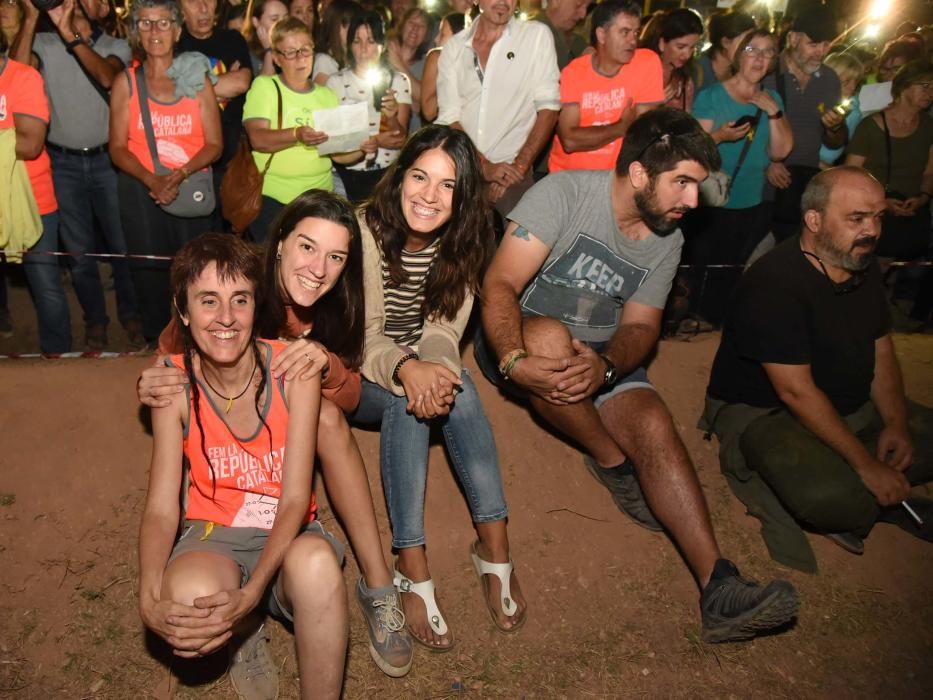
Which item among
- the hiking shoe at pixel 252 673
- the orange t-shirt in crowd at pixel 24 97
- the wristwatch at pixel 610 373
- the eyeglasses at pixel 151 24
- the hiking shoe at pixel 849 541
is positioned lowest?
the hiking shoe at pixel 252 673

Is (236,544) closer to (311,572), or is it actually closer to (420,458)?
(311,572)

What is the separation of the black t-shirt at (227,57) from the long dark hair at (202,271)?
2.27m

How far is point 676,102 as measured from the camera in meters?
4.67

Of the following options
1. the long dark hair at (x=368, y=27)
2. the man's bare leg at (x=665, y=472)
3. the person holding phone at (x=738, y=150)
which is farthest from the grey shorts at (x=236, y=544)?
the person holding phone at (x=738, y=150)

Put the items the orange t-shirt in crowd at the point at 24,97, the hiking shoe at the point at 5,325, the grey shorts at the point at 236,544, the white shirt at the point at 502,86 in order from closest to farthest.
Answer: the grey shorts at the point at 236,544 → the orange t-shirt in crowd at the point at 24,97 → the white shirt at the point at 502,86 → the hiking shoe at the point at 5,325

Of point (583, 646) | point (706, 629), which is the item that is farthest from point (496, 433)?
point (706, 629)

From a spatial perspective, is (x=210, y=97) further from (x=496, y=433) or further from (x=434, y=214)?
(x=496, y=433)

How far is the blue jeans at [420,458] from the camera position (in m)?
2.78

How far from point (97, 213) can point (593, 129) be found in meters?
3.06

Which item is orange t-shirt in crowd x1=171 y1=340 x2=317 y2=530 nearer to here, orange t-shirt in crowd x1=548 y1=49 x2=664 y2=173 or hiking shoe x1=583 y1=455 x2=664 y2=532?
hiking shoe x1=583 y1=455 x2=664 y2=532

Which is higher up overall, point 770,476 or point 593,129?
point 593,129

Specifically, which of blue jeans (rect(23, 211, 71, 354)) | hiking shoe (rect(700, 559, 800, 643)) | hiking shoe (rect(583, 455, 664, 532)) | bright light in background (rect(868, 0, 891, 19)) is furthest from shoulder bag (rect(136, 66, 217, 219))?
bright light in background (rect(868, 0, 891, 19))

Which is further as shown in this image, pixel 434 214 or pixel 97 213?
pixel 97 213

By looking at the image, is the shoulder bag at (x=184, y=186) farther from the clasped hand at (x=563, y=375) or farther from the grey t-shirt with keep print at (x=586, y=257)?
the clasped hand at (x=563, y=375)
